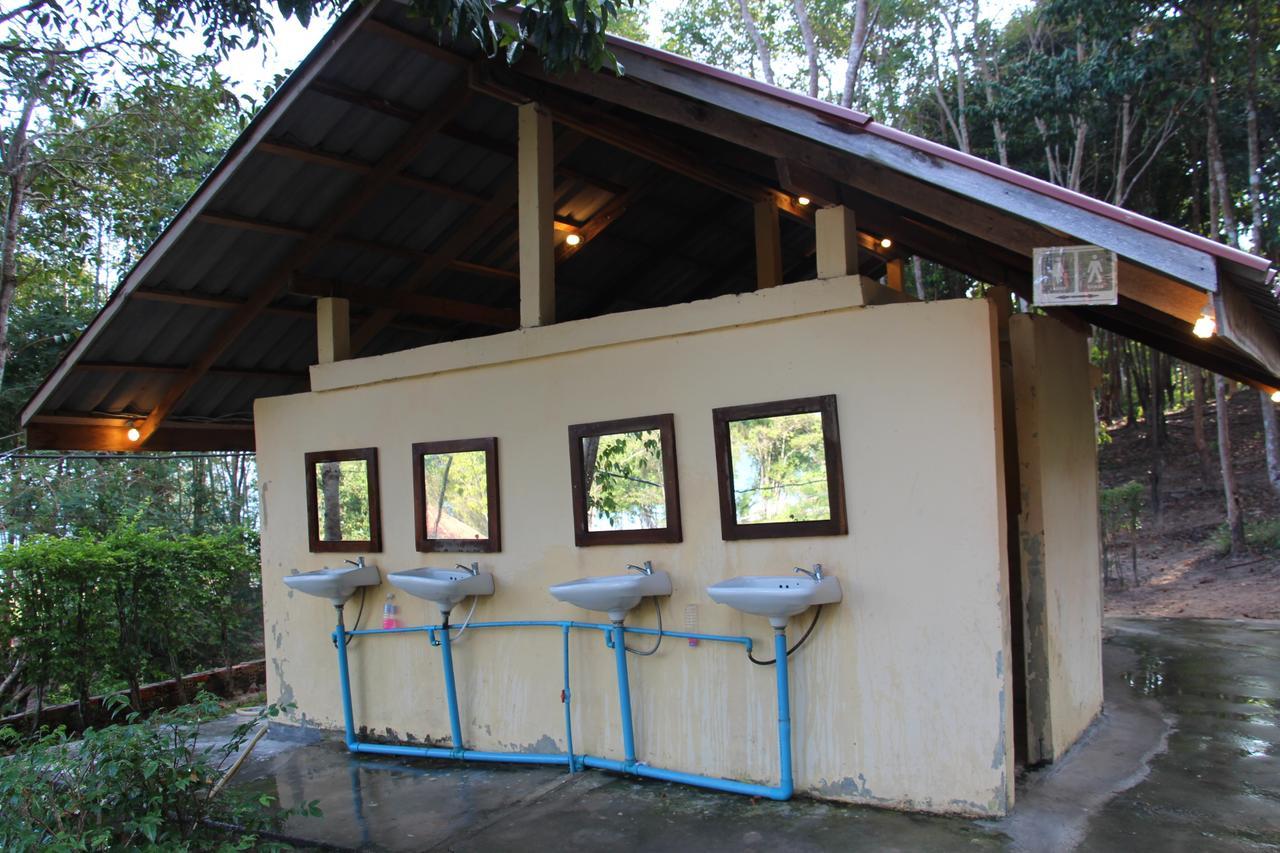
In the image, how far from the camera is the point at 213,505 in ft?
40.1

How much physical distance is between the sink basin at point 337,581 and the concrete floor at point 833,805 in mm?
1006

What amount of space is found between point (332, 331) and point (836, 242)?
361cm

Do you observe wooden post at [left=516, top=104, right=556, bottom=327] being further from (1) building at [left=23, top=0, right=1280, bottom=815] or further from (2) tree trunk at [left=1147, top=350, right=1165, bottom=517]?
(2) tree trunk at [left=1147, top=350, right=1165, bottom=517]

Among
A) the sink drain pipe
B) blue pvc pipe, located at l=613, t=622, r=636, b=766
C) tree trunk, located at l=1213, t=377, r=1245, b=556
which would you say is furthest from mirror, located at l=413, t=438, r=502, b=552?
tree trunk, located at l=1213, t=377, r=1245, b=556

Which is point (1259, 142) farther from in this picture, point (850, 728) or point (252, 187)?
point (252, 187)

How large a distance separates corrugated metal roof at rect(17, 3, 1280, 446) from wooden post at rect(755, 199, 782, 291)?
0.63 metres

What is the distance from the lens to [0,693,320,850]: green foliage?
2896 millimetres

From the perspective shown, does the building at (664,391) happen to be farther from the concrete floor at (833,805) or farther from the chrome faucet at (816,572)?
the concrete floor at (833,805)

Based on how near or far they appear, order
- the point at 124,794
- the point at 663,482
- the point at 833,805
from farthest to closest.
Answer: the point at 663,482, the point at 833,805, the point at 124,794

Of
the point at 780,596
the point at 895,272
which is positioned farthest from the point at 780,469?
the point at 895,272

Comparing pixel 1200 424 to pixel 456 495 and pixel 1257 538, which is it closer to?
pixel 1257 538

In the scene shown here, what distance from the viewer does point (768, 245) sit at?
701 cm

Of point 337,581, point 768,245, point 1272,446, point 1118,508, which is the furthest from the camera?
point 1118,508

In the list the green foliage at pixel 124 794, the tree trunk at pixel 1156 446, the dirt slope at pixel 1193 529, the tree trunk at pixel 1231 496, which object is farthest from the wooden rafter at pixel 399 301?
the tree trunk at pixel 1156 446
